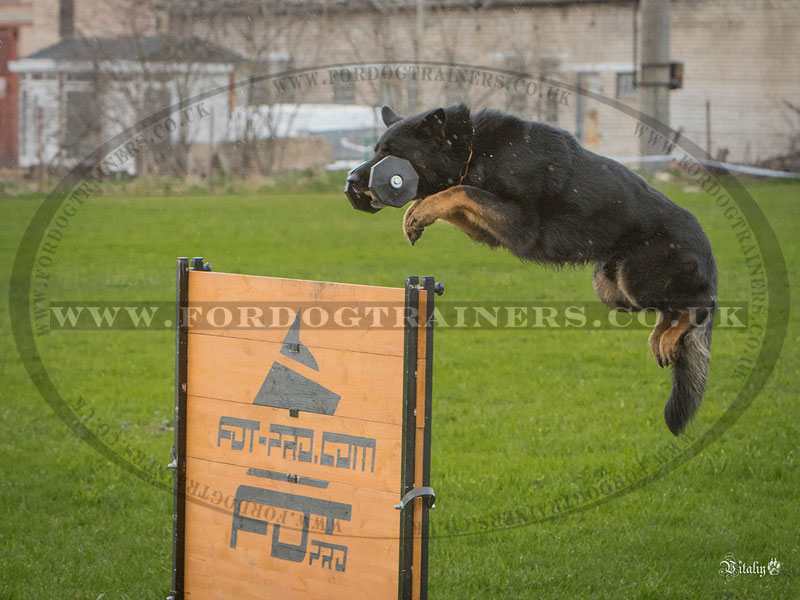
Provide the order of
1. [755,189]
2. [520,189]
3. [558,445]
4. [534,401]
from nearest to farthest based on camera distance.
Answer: [520,189] → [558,445] → [534,401] → [755,189]

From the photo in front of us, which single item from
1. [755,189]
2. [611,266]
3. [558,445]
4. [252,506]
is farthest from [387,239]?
[611,266]

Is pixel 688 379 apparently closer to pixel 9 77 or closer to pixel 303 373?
pixel 303 373

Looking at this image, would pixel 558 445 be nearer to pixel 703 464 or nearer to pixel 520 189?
pixel 703 464

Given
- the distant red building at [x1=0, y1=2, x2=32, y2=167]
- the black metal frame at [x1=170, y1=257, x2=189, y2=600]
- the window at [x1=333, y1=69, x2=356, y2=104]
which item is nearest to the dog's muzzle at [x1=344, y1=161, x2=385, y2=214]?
the black metal frame at [x1=170, y1=257, x2=189, y2=600]

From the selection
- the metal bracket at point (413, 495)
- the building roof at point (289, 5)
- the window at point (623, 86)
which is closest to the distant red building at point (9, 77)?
the building roof at point (289, 5)

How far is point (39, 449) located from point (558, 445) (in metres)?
3.74

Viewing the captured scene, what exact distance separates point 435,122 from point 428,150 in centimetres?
6

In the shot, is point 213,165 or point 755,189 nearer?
point 755,189

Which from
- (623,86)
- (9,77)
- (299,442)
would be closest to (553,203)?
(299,442)

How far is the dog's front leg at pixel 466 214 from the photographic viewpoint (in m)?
1.59

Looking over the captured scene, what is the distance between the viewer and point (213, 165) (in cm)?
1555

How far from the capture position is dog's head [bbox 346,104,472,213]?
5.24ft

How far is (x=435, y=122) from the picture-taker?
5.21ft

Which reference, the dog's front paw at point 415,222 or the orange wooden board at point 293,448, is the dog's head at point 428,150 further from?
the orange wooden board at point 293,448
